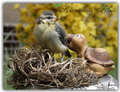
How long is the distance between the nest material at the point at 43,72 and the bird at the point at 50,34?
0.75 feet

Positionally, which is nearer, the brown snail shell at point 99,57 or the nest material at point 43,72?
the nest material at point 43,72

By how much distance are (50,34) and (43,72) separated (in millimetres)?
613

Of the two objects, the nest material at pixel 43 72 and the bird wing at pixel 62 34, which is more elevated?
the bird wing at pixel 62 34

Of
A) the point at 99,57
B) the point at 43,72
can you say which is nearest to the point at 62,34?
the point at 99,57

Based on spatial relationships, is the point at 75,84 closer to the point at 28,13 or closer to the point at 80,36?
the point at 80,36

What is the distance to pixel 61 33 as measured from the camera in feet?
6.94

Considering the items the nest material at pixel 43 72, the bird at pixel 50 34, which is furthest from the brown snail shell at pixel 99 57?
the nest material at pixel 43 72

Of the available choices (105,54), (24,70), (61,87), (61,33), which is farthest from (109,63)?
(24,70)

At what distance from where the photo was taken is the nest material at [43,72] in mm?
1571

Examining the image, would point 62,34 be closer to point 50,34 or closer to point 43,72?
point 50,34

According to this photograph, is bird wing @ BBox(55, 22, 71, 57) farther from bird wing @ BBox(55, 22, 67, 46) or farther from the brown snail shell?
the brown snail shell

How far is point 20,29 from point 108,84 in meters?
1.92

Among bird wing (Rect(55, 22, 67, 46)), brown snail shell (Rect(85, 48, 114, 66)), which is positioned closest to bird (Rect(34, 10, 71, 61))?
bird wing (Rect(55, 22, 67, 46))

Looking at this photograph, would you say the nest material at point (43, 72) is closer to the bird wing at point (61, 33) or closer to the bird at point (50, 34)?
the bird at point (50, 34)
